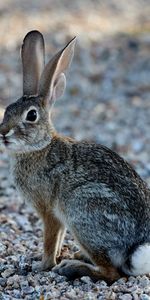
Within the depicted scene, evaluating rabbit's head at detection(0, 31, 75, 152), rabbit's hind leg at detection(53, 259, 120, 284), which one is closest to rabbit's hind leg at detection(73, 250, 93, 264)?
rabbit's hind leg at detection(53, 259, 120, 284)

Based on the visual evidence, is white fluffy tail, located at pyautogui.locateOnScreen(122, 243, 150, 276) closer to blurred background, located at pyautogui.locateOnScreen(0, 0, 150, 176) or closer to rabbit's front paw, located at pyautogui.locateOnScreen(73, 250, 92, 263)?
rabbit's front paw, located at pyautogui.locateOnScreen(73, 250, 92, 263)

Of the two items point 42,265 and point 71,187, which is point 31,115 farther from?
point 42,265

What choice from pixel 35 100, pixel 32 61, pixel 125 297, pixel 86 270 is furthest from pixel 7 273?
pixel 32 61

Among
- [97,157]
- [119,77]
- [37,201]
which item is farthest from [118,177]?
[119,77]

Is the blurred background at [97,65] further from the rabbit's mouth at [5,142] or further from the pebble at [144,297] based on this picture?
the pebble at [144,297]

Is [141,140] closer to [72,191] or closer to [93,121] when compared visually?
[93,121]

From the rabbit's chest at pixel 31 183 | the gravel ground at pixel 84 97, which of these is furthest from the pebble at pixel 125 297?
the rabbit's chest at pixel 31 183
